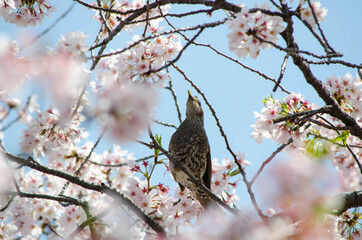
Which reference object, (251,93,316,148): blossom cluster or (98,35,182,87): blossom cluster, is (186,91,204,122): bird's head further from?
(98,35,182,87): blossom cluster

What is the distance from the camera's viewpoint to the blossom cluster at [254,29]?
1.97 meters

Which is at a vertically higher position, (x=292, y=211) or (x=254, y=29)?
(x=254, y=29)

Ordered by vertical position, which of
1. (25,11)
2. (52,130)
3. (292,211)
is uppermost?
(25,11)

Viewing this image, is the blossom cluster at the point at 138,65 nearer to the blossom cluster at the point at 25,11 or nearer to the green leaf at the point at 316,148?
the blossom cluster at the point at 25,11

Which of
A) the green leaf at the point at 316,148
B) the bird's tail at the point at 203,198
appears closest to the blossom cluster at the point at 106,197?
the bird's tail at the point at 203,198

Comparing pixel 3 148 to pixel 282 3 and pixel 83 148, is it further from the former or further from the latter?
pixel 282 3

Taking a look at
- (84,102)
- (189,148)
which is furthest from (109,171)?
(84,102)

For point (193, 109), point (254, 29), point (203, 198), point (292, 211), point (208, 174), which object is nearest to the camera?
point (292, 211)

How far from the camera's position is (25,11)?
2867mm

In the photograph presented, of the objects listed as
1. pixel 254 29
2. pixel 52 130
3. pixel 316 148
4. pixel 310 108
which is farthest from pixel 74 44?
pixel 316 148

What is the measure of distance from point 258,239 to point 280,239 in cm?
8

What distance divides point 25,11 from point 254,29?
1.87 metres

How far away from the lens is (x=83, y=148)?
4734 mm

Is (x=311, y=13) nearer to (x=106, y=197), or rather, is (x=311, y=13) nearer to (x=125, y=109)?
(x=125, y=109)
